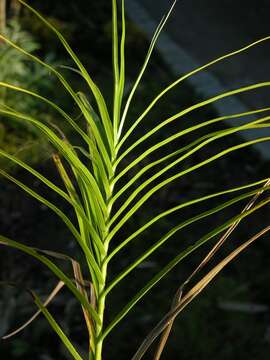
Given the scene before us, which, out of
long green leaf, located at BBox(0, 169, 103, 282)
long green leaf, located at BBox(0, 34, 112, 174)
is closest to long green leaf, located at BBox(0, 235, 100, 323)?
long green leaf, located at BBox(0, 169, 103, 282)

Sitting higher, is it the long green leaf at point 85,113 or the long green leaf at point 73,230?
the long green leaf at point 85,113

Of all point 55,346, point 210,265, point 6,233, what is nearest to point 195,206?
point 210,265

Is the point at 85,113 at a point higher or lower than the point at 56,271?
higher

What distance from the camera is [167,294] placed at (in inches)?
156

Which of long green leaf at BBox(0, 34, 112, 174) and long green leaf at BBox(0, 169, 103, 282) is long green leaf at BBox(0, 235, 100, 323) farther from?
long green leaf at BBox(0, 34, 112, 174)

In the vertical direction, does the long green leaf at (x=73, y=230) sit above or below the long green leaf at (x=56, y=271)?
above

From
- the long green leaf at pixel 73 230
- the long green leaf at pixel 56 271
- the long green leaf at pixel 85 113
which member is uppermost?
the long green leaf at pixel 85 113

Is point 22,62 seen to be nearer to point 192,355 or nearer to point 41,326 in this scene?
point 41,326

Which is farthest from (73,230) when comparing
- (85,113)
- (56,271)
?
(85,113)

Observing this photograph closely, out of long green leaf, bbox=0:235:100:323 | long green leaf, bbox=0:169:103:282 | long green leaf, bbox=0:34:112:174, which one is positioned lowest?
long green leaf, bbox=0:235:100:323

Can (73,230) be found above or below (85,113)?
below

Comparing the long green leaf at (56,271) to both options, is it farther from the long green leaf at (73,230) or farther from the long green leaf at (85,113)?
the long green leaf at (85,113)

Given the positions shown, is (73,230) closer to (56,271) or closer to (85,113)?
(56,271)

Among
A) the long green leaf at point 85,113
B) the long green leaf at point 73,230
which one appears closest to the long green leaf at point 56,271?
the long green leaf at point 73,230
